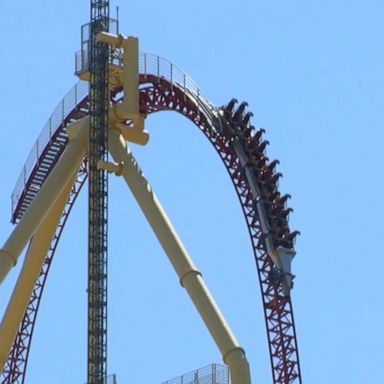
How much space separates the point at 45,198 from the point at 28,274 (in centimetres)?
458

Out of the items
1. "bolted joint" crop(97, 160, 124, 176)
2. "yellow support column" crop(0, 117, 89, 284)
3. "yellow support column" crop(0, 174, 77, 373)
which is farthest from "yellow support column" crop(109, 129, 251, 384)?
"yellow support column" crop(0, 174, 77, 373)

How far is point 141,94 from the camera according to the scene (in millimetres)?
71438

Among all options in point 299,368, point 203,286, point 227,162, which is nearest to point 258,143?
point 227,162

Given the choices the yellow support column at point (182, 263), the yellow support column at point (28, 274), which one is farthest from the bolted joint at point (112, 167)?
the yellow support column at point (28, 274)

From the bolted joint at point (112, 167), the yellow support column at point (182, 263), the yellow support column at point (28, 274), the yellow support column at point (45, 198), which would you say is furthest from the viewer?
the yellow support column at point (28, 274)

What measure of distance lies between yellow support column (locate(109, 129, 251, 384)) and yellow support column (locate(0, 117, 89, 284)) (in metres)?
1.05

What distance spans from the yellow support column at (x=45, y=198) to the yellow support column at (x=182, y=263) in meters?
1.05

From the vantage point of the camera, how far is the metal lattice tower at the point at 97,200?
62312 millimetres

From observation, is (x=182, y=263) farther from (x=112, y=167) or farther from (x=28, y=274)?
(x=28, y=274)

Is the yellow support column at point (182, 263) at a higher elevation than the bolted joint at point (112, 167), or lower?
lower

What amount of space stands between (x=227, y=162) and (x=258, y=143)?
124cm

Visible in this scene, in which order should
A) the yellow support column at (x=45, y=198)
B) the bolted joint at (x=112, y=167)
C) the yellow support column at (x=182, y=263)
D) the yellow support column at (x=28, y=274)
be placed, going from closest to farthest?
the yellow support column at (x=182, y=263) → the yellow support column at (x=45, y=198) → the bolted joint at (x=112, y=167) → the yellow support column at (x=28, y=274)

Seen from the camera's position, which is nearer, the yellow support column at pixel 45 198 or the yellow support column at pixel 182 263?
the yellow support column at pixel 182 263

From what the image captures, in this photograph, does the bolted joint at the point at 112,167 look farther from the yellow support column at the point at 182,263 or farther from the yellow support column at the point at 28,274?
the yellow support column at the point at 28,274
